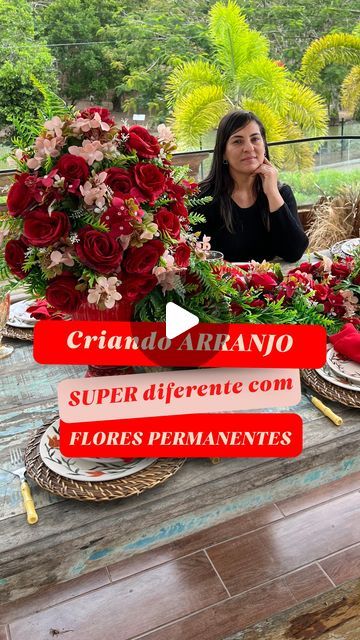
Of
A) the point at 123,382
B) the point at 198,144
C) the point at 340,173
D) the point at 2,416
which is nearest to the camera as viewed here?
the point at 123,382

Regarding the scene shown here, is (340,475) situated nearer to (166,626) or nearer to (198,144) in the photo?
(166,626)

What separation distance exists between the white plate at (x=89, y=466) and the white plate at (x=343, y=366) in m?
0.40

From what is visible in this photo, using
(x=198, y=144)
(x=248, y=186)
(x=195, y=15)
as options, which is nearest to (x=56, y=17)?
(x=195, y=15)

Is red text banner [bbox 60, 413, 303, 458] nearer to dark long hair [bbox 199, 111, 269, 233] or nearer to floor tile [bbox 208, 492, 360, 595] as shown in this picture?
floor tile [bbox 208, 492, 360, 595]

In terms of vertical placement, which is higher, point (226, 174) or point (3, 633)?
point (226, 174)

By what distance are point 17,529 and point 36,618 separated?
717 mm

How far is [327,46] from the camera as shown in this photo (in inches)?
336

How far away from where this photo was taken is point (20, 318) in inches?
52.1

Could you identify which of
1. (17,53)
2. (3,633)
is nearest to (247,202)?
(3,633)

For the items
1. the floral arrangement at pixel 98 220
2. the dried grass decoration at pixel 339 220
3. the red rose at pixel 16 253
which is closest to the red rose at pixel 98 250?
the floral arrangement at pixel 98 220

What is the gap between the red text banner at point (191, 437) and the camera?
2.58 ft

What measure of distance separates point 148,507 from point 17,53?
38.0ft

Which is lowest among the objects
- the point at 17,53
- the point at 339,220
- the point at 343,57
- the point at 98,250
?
the point at 339,220

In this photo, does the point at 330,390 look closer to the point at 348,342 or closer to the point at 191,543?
the point at 348,342
